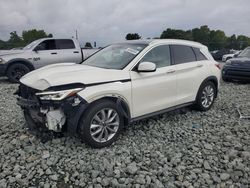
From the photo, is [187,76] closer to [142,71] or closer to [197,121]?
[197,121]

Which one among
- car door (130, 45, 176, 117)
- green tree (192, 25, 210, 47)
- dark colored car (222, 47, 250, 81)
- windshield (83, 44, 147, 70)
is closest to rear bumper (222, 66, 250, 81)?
dark colored car (222, 47, 250, 81)

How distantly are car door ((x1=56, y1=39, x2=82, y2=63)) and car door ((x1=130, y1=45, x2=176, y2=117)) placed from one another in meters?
6.28

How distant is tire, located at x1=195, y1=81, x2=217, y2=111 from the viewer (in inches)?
212

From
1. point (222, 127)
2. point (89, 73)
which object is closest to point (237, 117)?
point (222, 127)

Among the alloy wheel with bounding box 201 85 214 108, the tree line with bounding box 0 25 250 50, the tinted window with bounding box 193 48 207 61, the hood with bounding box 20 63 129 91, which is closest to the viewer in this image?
the hood with bounding box 20 63 129 91

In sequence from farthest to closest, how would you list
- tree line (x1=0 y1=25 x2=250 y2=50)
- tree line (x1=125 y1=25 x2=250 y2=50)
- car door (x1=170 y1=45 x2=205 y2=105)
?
tree line (x1=125 y1=25 x2=250 y2=50)
tree line (x1=0 y1=25 x2=250 y2=50)
car door (x1=170 y1=45 x2=205 y2=105)

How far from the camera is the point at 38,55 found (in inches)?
377

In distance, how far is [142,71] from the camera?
13.2 feet

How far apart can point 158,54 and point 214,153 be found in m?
1.98

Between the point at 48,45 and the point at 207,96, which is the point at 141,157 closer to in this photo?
the point at 207,96

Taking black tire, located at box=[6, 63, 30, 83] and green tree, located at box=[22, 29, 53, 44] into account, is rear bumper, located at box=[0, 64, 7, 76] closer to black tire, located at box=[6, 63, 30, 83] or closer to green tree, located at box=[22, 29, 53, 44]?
A: black tire, located at box=[6, 63, 30, 83]

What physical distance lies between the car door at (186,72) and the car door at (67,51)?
20.2 ft

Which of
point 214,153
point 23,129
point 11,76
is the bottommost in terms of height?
point 214,153

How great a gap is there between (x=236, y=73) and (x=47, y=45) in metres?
7.52
